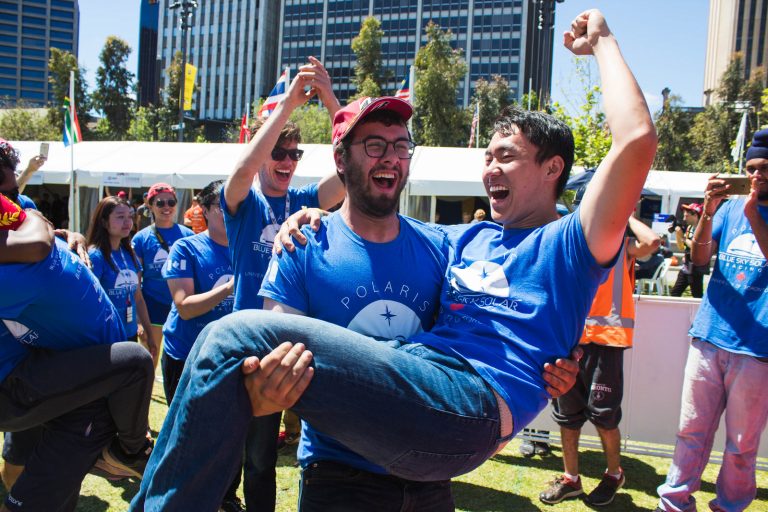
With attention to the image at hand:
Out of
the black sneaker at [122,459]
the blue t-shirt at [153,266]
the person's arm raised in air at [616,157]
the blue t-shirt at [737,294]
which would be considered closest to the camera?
the person's arm raised in air at [616,157]

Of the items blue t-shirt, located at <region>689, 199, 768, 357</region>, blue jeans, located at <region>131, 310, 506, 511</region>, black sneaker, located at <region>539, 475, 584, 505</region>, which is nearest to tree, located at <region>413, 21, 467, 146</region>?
black sneaker, located at <region>539, 475, 584, 505</region>

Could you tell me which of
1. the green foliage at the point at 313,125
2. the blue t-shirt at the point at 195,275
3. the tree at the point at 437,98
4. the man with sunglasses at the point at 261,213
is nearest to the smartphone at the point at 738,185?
the man with sunglasses at the point at 261,213

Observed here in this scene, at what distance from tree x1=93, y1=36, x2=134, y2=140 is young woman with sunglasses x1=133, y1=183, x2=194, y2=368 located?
1665 inches

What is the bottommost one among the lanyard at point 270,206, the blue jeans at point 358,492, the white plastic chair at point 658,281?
the white plastic chair at point 658,281

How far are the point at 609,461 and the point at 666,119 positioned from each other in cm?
3811

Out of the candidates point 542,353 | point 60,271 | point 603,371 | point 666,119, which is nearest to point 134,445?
point 60,271

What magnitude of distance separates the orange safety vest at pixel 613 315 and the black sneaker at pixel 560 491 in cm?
107

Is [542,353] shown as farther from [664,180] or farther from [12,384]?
[664,180]

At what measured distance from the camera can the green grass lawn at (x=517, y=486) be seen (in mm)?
4422

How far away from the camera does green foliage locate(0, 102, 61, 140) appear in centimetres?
4269

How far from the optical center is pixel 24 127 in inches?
1709

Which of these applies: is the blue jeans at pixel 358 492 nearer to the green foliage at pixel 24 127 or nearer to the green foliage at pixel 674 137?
the green foliage at pixel 674 137

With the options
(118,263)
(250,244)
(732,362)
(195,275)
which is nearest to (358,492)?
(250,244)

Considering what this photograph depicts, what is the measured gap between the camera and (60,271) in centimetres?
287
